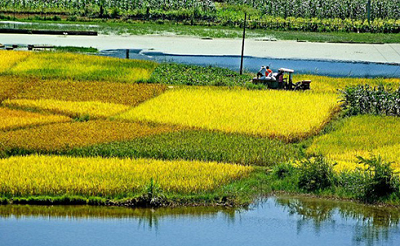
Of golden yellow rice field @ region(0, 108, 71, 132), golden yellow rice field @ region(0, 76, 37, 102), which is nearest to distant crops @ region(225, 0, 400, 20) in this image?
golden yellow rice field @ region(0, 76, 37, 102)

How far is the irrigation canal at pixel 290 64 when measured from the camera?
29906 millimetres

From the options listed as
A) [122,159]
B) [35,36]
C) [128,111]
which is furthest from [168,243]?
[35,36]

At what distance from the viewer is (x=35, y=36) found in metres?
37.4

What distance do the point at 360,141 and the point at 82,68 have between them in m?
12.6

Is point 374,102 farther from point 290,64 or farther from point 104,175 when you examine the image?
point 290,64

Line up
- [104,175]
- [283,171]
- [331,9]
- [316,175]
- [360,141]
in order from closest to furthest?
[104,175], [316,175], [283,171], [360,141], [331,9]

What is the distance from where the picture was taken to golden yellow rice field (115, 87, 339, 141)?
18.2 m

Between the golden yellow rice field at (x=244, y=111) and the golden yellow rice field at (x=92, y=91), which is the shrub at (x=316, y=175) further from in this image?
the golden yellow rice field at (x=92, y=91)

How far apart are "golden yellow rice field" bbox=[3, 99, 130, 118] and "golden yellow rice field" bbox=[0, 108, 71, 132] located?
61 cm

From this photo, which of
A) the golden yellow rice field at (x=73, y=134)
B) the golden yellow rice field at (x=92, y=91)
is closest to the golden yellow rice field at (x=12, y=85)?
the golden yellow rice field at (x=92, y=91)

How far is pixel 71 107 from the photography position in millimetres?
20469

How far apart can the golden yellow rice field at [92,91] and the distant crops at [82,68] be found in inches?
38.5

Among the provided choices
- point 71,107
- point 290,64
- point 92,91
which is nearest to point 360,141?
point 71,107

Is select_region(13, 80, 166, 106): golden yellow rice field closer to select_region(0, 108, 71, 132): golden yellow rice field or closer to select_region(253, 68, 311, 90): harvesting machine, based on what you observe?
select_region(0, 108, 71, 132): golden yellow rice field
